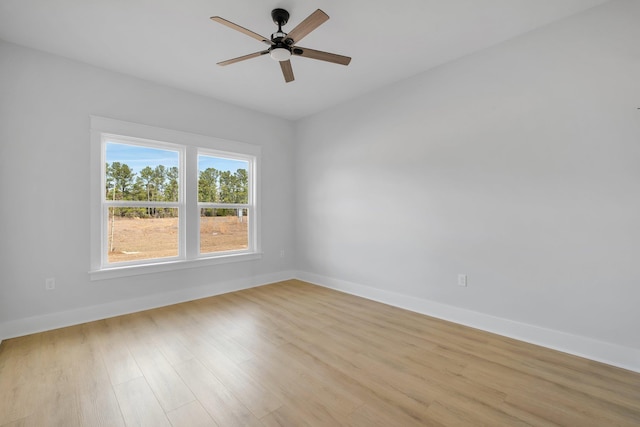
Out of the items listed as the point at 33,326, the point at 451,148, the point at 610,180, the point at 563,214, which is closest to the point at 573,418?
the point at 563,214

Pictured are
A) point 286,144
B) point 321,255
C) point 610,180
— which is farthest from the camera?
point 286,144

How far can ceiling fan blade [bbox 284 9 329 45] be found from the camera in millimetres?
1858

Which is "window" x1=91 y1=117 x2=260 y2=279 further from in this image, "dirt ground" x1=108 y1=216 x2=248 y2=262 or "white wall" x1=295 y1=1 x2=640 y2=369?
"white wall" x1=295 y1=1 x2=640 y2=369

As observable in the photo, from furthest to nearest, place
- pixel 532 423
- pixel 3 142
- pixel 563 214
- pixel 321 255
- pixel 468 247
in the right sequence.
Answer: pixel 321 255
pixel 468 247
pixel 3 142
pixel 563 214
pixel 532 423

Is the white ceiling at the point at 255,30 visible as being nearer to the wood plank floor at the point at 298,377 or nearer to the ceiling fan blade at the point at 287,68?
the ceiling fan blade at the point at 287,68

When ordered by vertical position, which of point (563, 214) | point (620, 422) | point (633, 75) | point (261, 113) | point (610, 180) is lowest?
point (620, 422)

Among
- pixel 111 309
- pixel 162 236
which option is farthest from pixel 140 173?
pixel 111 309

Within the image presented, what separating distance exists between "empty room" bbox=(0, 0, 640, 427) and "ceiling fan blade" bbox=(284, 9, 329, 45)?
0.06 ft

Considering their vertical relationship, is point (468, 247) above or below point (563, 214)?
below

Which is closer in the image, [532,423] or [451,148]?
[532,423]

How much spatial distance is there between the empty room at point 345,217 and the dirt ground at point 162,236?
1.1 inches

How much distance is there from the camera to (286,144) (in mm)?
5016

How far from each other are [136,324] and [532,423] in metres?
3.45

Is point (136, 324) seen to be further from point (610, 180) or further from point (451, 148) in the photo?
point (610, 180)
